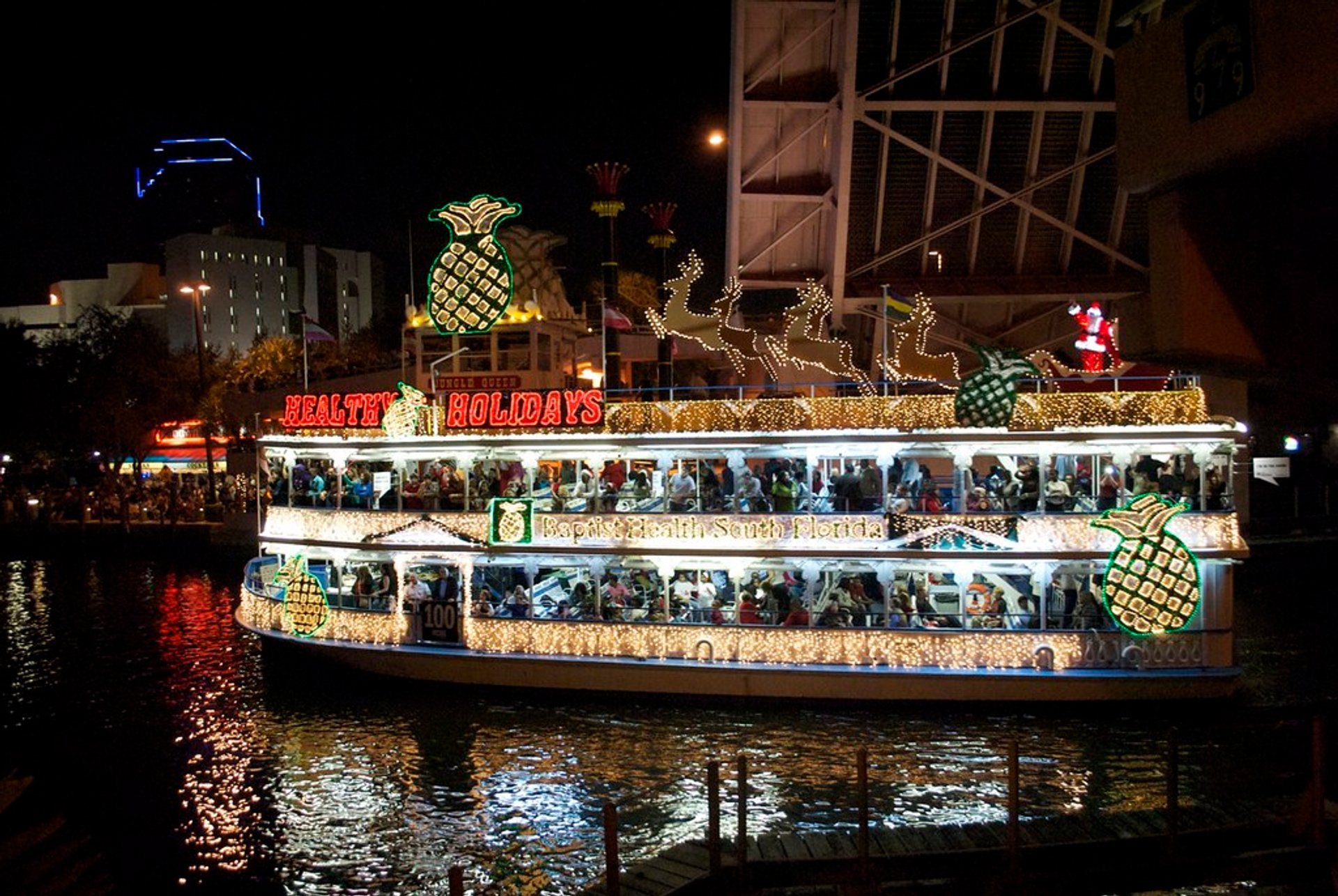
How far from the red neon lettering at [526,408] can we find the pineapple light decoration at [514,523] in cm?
156

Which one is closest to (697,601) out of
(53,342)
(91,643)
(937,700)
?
(937,700)

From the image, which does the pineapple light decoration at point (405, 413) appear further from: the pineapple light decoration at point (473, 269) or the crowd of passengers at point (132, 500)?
the crowd of passengers at point (132, 500)

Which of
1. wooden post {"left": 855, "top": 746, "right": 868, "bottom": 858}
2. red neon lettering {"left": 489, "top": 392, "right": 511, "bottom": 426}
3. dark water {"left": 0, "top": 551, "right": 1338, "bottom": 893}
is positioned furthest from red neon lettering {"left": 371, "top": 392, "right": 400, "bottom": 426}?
wooden post {"left": 855, "top": 746, "right": 868, "bottom": 858}

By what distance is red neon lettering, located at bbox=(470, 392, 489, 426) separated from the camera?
889 inches

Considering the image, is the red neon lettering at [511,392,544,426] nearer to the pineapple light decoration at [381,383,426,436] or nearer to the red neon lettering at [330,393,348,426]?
the pineapple light decoration at [381,383,426,436]

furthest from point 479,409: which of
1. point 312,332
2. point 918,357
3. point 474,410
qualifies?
point 918,357

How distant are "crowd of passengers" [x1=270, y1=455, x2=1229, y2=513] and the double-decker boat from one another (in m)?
0.07

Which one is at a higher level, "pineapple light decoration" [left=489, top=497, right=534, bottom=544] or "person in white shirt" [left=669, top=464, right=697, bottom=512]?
"person in white shirt" [left=669, top=464, right=697, bottom=512]

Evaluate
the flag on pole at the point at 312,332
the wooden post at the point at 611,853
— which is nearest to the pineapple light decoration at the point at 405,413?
the flag on pole at the point at 312,332

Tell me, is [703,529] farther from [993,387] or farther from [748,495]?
[993,387]

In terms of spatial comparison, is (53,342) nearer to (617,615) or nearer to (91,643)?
(91,643)

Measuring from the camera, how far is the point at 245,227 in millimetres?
122188

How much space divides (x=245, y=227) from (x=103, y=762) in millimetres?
111624

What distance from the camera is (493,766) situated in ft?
63.0
